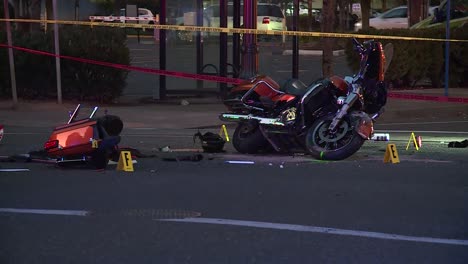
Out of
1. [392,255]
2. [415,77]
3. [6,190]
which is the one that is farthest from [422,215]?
[415,77]

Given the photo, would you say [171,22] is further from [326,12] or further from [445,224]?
[445,224]

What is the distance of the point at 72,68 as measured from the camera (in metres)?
15.8

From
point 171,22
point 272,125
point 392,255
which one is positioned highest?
point 171,22

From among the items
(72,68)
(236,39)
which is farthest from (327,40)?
(72,68)

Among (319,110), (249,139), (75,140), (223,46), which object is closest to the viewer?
(75,140)

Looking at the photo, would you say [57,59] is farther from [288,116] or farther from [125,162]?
[288,116]

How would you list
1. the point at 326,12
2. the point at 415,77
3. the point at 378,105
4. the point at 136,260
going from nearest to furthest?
the point at 136,260, the point at 378,105, the point at 326,12, the point at 415,77

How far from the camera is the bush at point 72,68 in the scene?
15773 mm

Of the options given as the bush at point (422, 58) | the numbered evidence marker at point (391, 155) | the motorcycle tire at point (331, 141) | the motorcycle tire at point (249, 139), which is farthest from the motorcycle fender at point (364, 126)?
the bush at point (422, 58)

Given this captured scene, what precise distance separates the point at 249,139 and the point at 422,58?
34.7 feet

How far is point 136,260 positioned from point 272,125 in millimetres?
4173

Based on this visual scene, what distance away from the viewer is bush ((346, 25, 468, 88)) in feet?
60.9

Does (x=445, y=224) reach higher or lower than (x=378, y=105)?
lower

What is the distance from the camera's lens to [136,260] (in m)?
5.21
